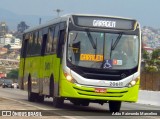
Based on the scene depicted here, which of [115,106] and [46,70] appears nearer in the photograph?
[115,106]

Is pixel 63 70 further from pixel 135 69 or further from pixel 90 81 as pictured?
pixel 135 69

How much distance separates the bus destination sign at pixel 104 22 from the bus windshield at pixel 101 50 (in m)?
0.29

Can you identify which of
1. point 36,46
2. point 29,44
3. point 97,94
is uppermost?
point 29,44

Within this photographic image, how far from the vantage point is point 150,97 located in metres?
40.0

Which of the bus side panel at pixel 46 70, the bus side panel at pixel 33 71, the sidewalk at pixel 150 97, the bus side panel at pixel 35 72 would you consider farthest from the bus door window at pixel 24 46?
the sidewalk at pixel 150 97

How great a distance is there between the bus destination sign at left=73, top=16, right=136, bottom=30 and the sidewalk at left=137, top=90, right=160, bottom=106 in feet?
53.1

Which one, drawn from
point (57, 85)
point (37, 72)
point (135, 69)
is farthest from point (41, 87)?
point (135, 69)

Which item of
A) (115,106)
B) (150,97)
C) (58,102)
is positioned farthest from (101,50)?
(150,97)

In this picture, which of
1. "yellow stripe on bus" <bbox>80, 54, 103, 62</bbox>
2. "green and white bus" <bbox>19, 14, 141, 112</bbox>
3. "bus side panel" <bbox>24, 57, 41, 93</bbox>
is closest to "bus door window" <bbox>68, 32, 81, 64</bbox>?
"green and white bus" <bbox>19, 14, 141, 112</bbox>

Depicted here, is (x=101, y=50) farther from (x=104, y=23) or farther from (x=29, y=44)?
(x=29, y=44)

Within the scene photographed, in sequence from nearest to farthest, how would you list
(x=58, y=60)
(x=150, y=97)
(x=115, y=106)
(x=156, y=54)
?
(x=58, y=60) → (x=115, y=106) → (x=150, y=97) → (x=156, y=54)

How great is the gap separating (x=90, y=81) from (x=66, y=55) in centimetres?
132

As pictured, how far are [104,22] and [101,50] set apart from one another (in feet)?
3.81

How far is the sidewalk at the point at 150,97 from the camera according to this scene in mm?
38625
